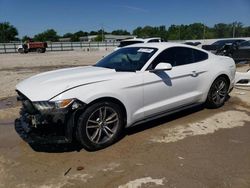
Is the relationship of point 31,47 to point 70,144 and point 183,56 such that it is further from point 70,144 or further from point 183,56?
point 70,144

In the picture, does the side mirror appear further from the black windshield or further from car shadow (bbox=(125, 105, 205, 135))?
car shadow (bbox=(125, 105, 205, 135))

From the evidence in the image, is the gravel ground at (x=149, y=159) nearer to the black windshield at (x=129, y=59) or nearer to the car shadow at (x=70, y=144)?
the car shadow at (x=70, y=144)

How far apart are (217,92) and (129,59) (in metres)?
2.21

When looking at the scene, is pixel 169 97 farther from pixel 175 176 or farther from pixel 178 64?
pixel 175 176

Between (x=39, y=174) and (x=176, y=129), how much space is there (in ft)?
8.22

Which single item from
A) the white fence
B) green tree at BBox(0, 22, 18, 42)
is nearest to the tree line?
green tree at BBox(0, 22, 18, 42)

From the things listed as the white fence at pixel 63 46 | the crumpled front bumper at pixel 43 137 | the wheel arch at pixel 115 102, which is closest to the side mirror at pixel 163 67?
the wheel arch at pixel 115 102

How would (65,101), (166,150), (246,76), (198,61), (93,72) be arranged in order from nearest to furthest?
(65,101) < (166,150) < (93,72) < (198,61) < (246,76)

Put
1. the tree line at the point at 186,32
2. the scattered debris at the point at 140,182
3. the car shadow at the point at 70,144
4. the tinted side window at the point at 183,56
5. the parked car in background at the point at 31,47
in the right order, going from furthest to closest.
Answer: the tree line at the point at 186,32
the parked car in background at the point at 31,47
the tinted side window at the point at 183,56
the car shadow at the point at 70,144
the scattered debris at the point at 140,182

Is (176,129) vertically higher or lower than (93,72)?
lower

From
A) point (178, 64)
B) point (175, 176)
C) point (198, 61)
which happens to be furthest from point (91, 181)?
point (198, 61)

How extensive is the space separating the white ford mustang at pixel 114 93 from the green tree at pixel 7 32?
87.3 metres

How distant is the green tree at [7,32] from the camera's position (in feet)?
279

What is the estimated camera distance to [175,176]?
351 cm
